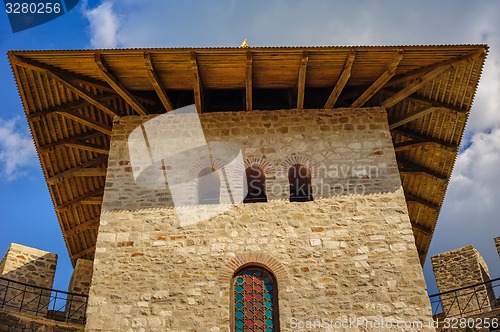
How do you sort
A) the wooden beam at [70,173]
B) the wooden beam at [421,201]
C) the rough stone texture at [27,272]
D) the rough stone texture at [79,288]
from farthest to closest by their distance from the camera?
the wooden beam at [421,201]
the rough stone texture at [79,288]
the rough stone texture at [27,272]
the wooden beam at [70,173]

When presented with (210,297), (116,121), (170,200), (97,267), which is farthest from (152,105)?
(210,297)

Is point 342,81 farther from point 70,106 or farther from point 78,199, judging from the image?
point 78,199

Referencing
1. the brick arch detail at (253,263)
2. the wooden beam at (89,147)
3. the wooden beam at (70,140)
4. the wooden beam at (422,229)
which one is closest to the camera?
the brick arch detail at (253,263)

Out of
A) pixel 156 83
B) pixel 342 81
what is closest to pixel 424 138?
pixel 342 81

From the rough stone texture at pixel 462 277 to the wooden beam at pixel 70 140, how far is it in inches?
337

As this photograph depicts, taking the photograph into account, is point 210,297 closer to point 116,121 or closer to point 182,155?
point 182,155

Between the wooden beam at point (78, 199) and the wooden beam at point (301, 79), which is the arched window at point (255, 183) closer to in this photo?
the wooden beam at point (301, 79)

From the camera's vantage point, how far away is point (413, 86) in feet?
32.9

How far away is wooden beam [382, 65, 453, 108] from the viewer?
32.1 ft

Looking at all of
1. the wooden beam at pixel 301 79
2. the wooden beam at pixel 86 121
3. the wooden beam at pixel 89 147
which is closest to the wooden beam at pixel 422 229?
the wooden beam at pixel 301 79

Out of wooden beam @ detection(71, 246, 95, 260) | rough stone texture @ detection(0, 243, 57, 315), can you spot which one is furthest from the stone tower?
wooden beam @ detection(71, 246, 95, 260)

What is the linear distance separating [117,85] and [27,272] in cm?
519

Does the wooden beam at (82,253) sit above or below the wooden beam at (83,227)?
below

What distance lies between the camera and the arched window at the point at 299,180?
32.2ft
